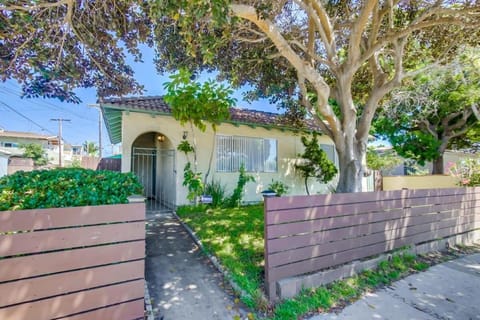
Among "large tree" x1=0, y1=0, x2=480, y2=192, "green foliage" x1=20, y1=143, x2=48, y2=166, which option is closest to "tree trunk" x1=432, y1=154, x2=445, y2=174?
"large tree" x1=0, y1=0, x2=480, y2=192

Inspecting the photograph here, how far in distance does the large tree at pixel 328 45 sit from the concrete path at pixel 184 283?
3822 millimetres

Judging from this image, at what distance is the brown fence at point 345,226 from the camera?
3.43 m

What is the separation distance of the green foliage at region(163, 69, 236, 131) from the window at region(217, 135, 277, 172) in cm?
204

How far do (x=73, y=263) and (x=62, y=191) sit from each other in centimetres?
123

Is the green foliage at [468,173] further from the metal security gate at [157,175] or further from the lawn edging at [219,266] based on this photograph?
the metal security gate at [157,175]

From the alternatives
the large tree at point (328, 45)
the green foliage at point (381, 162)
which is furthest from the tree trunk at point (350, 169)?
the green foliage at point (381, 162)

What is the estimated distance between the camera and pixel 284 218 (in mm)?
3471

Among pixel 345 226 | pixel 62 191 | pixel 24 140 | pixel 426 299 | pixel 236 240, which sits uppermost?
pixel 24 140

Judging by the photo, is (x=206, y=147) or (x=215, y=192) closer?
(x=215, y=192)

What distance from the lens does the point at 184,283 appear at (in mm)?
3770

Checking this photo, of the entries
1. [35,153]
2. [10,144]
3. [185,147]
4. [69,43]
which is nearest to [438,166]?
[185,147]

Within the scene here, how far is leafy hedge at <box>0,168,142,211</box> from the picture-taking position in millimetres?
2975

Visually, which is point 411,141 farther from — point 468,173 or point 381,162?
point 381,162

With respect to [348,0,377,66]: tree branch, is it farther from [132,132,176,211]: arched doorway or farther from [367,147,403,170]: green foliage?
[367,147,403,170]: green foliage
